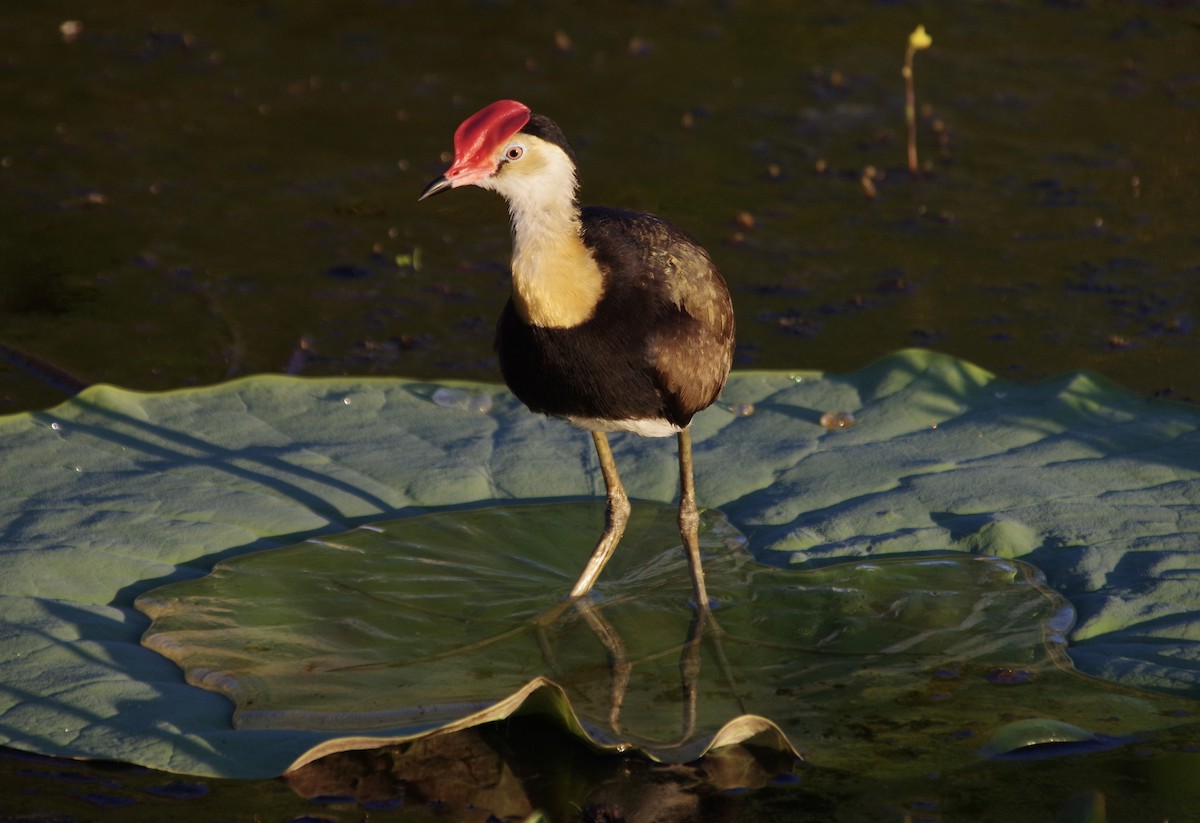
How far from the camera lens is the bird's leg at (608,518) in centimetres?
427

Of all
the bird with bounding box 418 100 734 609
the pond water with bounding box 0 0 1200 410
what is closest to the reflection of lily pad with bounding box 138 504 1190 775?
the bird with bounding box 418 100 734 609

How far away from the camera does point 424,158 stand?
820 cm

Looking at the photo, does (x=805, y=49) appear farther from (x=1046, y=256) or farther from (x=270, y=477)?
(x=270, y=477)

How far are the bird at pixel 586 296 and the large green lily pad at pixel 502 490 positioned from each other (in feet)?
2.42

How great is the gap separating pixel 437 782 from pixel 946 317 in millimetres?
3607

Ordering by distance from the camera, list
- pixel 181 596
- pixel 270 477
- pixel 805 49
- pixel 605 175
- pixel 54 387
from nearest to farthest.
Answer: pixel 181 596
pixel 270 477
pixel 54 387
pixel 605 175
pixel 805 49

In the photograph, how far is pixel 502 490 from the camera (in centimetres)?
476

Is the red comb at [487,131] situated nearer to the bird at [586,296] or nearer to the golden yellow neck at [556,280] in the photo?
the bird at [586,296]

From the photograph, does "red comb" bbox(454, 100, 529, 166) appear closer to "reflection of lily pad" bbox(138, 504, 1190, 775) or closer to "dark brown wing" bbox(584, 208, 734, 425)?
"dark brown wing" bbox(584, 208, 734, 425)

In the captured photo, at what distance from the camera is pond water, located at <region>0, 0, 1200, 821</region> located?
5637 millimetres

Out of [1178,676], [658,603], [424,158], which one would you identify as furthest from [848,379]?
[424,158]

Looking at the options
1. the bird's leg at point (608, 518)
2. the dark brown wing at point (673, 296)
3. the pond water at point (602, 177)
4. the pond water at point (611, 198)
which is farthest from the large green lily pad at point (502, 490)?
the pond water at point (602, 177)

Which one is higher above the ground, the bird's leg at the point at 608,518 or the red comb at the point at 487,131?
the red comb at the point at 487,131

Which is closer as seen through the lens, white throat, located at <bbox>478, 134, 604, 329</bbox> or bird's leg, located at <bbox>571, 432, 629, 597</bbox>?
white throat, located at <bbox>478, 134, 604, 329</bbox>
